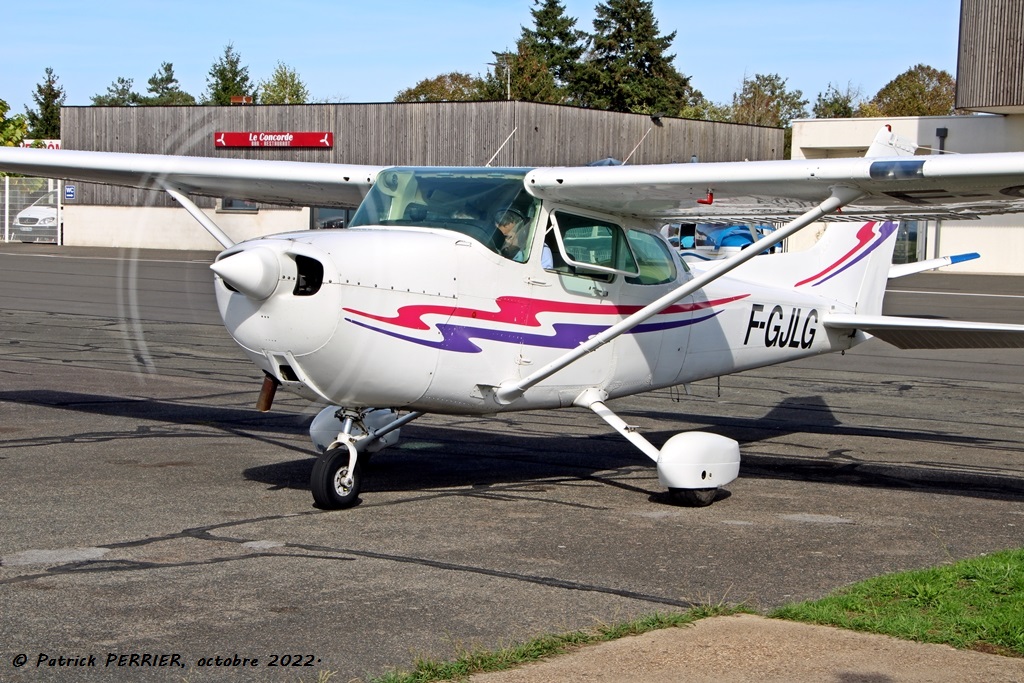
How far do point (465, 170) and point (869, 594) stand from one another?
4182 mm

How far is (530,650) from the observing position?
4.74 m

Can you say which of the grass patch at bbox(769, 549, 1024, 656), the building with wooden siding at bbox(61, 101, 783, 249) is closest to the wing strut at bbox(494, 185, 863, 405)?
the grass patch at bbox(769, 549, 1024, 656)

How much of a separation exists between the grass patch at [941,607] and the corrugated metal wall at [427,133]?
33926 mm

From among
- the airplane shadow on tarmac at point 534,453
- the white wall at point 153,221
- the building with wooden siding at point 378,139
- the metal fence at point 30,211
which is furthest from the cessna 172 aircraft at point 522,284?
the metal fence at point 30,211

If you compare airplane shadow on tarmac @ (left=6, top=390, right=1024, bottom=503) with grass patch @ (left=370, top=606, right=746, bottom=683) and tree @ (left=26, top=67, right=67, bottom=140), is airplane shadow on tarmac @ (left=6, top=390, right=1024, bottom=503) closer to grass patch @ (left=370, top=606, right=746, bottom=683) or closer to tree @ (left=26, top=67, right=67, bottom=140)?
grass patch @ (left=370, top=606, right=746, bottom=683)

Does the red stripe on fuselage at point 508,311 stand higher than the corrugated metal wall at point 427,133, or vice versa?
the corrugated metal wall at point 427,133

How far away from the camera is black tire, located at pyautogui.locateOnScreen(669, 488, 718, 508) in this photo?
8.07 metres

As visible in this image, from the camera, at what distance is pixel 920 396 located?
14.4 m

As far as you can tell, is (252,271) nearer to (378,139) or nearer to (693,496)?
(693,496)

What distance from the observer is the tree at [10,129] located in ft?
155

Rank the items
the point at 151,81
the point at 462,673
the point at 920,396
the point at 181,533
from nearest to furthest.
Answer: the point at 462,673 → the point at 181,533 → the point at 920,396 → the point at 151,81

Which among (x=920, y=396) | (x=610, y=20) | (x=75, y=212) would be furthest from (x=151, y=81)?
(x=920, y=396)

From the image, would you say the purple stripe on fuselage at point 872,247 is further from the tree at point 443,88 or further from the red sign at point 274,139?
the tree at point 443,88

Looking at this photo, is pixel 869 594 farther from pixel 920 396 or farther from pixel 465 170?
pixel 920 396
